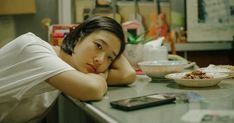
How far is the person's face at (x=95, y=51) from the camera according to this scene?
1.19m

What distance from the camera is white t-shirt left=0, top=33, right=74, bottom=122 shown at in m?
1.04

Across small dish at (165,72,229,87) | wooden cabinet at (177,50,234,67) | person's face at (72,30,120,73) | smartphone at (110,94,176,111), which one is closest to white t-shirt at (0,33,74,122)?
person's face at (72,30,120,73)

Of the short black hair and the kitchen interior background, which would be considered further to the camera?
the kitchen interior background

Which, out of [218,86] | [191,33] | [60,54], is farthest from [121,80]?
[191,33]

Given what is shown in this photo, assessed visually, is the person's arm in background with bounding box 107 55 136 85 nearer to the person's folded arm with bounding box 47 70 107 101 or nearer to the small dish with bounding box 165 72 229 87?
the small dish with bounding box 165 72 229 87

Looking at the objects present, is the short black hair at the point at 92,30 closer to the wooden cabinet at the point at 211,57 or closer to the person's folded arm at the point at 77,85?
the person's folded arm at the point at 77,85

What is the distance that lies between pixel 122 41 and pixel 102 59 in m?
0.13

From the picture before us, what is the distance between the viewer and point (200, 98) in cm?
100

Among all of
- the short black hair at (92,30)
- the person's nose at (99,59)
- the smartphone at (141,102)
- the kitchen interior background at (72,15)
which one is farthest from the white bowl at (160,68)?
the kitchen interior background at (72,15)

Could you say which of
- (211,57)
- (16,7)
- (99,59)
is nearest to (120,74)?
(99,59)

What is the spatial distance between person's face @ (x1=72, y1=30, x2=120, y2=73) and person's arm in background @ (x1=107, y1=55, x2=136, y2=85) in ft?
0.29

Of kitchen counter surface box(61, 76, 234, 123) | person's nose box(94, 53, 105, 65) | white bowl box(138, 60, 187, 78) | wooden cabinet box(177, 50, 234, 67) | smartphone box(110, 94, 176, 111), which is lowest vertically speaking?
wooden cabinet box(177, 50, 234, 67)

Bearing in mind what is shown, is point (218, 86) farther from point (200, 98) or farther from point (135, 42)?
point (135, 42)

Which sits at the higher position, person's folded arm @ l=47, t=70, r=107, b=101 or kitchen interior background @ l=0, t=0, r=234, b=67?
kitchen interior background @ l=0, t=0, r=234, b=67
